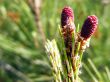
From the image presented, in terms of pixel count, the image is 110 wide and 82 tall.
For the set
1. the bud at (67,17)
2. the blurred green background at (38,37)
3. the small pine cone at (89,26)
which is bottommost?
the small pine cone at (89,26)

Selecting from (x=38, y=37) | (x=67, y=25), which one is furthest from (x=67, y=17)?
(x=38, y=37)

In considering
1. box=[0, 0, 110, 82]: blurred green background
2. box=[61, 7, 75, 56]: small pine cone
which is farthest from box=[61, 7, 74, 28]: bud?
box=[0, 0, 110, 82]: blurred green background

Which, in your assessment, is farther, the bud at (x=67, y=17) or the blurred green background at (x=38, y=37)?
the blurred green background at (x=38, y=37)

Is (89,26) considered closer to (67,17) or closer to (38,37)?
(67,17)

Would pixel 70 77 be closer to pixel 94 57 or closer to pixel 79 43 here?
pixel 79 43

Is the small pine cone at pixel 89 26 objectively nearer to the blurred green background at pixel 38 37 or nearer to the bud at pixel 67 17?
the bud at pixel 67 17

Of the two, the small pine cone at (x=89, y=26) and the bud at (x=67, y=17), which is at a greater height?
the bud at (x=67, y=17)

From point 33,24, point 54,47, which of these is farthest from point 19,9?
point 54,47

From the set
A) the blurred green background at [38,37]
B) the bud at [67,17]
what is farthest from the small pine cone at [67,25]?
the blurred green background at [38,37]

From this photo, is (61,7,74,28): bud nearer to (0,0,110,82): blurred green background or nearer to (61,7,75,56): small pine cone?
(61,7,75,56): small pine cone
